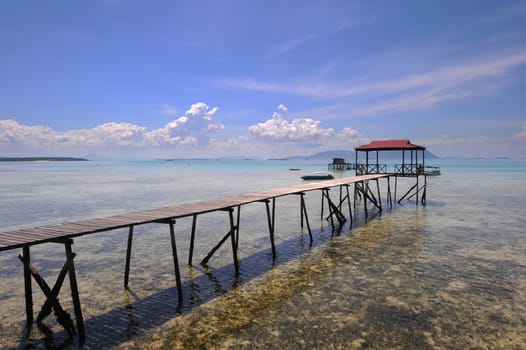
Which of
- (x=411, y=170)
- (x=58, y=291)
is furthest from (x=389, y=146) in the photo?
(x=58, y=291)

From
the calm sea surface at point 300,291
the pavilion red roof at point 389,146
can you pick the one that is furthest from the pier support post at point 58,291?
the pavilion red roof at point 389,146

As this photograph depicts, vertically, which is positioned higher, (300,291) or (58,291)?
(58,291)

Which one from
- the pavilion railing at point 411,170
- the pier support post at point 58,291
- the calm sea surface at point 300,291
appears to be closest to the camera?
the pier support post at point 58,291

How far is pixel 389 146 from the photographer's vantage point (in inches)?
1071

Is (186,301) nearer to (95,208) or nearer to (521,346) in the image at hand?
(521,346)

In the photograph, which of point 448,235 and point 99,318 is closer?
point 99,318

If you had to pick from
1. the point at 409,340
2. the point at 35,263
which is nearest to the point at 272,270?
the point at 409,340

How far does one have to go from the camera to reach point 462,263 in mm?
11086

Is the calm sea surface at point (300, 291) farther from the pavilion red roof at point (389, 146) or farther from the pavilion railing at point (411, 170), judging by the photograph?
the pavilion red roof at point (389, 146)

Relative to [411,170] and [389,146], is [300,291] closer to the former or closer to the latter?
[389,146]

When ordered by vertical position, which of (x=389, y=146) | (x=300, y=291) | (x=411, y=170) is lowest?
(x=300, y=291)

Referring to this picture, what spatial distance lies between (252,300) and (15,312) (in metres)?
5.35

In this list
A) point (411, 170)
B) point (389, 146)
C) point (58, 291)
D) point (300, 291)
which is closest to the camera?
point (58, 291)

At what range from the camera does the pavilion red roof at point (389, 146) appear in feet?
86.2
